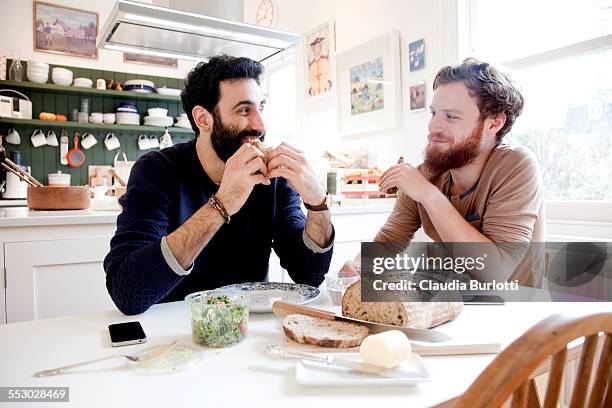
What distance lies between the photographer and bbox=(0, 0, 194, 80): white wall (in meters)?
4.48

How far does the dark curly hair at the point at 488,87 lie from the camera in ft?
4.85

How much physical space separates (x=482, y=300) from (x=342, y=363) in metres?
0.52

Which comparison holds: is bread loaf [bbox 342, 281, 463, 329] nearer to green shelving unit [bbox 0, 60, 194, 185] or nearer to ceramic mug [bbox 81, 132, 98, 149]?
green shelving unit [bbox 0, 60, 194, 185]

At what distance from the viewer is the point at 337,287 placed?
40.8 inches

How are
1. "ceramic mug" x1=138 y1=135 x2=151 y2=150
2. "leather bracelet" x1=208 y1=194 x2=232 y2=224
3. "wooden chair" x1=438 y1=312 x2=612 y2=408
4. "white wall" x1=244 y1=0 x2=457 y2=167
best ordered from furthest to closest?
"ceramic mug" x1=138 y1=135 x2=151 y2=150, "white wall" x1=244 y1=0 x2=457 y2=167, "leather bracelet" x1=208 y1=194 x2=232 y2=224, "wooden chair" x1=438 y1=312 x2=612 y2=408

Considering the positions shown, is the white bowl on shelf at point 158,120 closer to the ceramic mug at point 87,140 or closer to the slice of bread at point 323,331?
the ceramic mug at point 87,140

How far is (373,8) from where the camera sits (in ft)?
10.2

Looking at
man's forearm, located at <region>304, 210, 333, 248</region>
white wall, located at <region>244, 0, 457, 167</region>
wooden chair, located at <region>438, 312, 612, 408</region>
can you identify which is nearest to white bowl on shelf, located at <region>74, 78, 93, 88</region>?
white wall, located at <region>244, 0, 457, 167</region>

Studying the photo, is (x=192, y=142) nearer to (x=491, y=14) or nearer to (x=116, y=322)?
(x=116, y=322)

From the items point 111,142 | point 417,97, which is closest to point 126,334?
point 417,97

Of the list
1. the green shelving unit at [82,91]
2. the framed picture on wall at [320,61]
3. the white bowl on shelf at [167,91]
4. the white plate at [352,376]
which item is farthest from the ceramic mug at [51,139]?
the white plate at [352,376]

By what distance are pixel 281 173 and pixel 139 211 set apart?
391mm

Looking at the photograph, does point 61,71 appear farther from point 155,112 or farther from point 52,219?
point 52,219

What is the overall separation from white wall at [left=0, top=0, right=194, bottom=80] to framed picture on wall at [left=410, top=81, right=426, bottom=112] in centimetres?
356
